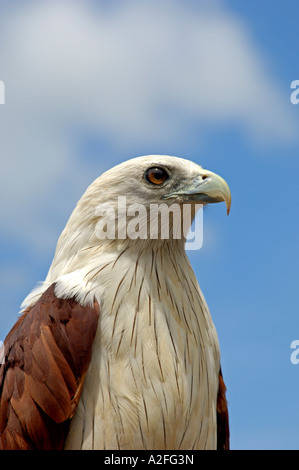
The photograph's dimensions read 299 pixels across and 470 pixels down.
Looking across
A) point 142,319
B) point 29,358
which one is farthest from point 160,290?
point 29,358

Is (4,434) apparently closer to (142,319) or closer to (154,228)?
(142,319)

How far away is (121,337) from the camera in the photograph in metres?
6.19

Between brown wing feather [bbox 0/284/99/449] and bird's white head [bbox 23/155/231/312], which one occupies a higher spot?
bird's white head [bbox 23/155/231/312]

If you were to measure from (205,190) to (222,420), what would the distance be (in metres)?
2.33

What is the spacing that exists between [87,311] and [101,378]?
1.97 feet

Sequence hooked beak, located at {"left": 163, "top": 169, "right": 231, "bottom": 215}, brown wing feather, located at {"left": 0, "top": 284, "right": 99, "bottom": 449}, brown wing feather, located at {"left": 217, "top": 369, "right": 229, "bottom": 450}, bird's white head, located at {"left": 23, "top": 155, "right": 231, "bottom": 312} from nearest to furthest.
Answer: brown wing feather, located at {"left": 0, "top": 284, "right": 99, "bottom": 449}
bird's white head, located at {"left": 23, "top": 155, "right": 231, "bottom": 312}
hooked beak, located at {"left": 163, "top": 169, "right": 231, "bottom": 215}
brown wing feather, located at {"left": 217, "top": 369, "right": 229, "bottom": 450}

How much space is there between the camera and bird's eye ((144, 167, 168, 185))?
268 inches

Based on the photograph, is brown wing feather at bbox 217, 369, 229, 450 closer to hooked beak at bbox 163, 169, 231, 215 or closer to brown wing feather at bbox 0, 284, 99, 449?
brown wing feather at bbox 0, 284, 99, 449

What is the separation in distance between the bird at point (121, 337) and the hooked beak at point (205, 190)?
0.01 m

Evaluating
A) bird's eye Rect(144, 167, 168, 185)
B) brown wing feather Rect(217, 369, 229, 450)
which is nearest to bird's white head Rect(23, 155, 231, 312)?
bird's eye Rect(144, 167, 168, 185)

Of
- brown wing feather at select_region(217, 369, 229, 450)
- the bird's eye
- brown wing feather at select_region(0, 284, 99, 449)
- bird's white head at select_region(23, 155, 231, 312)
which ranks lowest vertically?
brown wing feather at select_region(217, 369, 229, 450)

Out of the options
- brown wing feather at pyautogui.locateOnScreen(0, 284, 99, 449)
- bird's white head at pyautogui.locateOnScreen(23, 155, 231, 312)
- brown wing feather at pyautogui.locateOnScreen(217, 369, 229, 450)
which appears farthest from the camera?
brown wing feather at pyautogui.locateOnScreen(217, 369, 229, 450)

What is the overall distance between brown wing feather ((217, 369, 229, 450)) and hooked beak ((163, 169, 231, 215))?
1.77 meters

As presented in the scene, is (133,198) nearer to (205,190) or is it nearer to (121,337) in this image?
(205,190)
